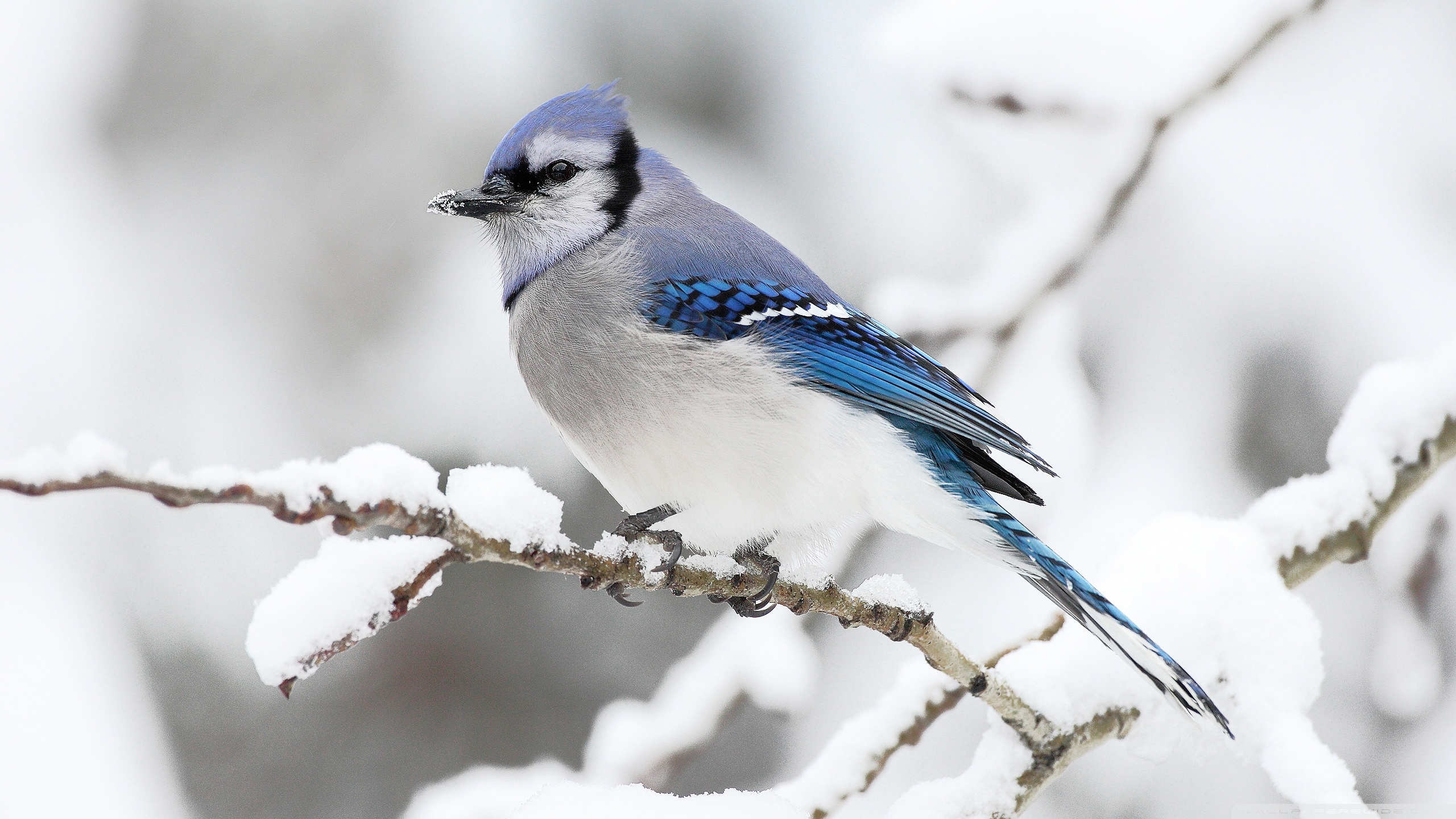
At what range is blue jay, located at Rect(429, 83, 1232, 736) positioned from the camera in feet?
5.48

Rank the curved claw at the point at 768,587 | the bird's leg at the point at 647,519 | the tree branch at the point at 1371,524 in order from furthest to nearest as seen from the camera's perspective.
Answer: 1. the tree branch at the point at 1371,524
2. the bird's leg at the point at 647,519
3. the curved claw at the point at 768,587

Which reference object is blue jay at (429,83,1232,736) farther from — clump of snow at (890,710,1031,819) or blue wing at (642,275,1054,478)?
clump of snow at (890,710,1031,819)

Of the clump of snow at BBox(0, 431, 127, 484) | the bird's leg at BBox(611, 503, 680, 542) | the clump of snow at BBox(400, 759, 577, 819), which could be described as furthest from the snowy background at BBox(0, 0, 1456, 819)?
the clump of snow at BBox(0, 431, 127, 484)

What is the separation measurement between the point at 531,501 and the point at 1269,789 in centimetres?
230

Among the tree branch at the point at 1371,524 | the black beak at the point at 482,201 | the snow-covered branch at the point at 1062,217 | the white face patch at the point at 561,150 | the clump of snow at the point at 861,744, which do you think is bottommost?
the clump of snow at the point at 861,744

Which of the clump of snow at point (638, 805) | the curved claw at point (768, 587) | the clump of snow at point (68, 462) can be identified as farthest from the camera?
the curved claw at point (768, 587)

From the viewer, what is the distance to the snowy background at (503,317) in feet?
7.72

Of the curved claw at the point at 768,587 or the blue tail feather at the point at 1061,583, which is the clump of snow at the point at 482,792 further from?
the blue tail feather at the point at 1061,583

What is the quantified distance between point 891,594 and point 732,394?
46 cm

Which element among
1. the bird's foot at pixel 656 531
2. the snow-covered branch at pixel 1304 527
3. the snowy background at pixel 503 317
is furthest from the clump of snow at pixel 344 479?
the snowy background at pixel 503 317

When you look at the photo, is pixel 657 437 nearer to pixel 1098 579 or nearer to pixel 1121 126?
pixel 1098 579

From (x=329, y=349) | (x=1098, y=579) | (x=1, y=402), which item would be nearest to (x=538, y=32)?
(x=329, y=349)

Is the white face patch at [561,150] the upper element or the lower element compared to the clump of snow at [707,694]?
upper

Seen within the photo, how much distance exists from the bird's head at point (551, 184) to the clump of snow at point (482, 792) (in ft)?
3.34
